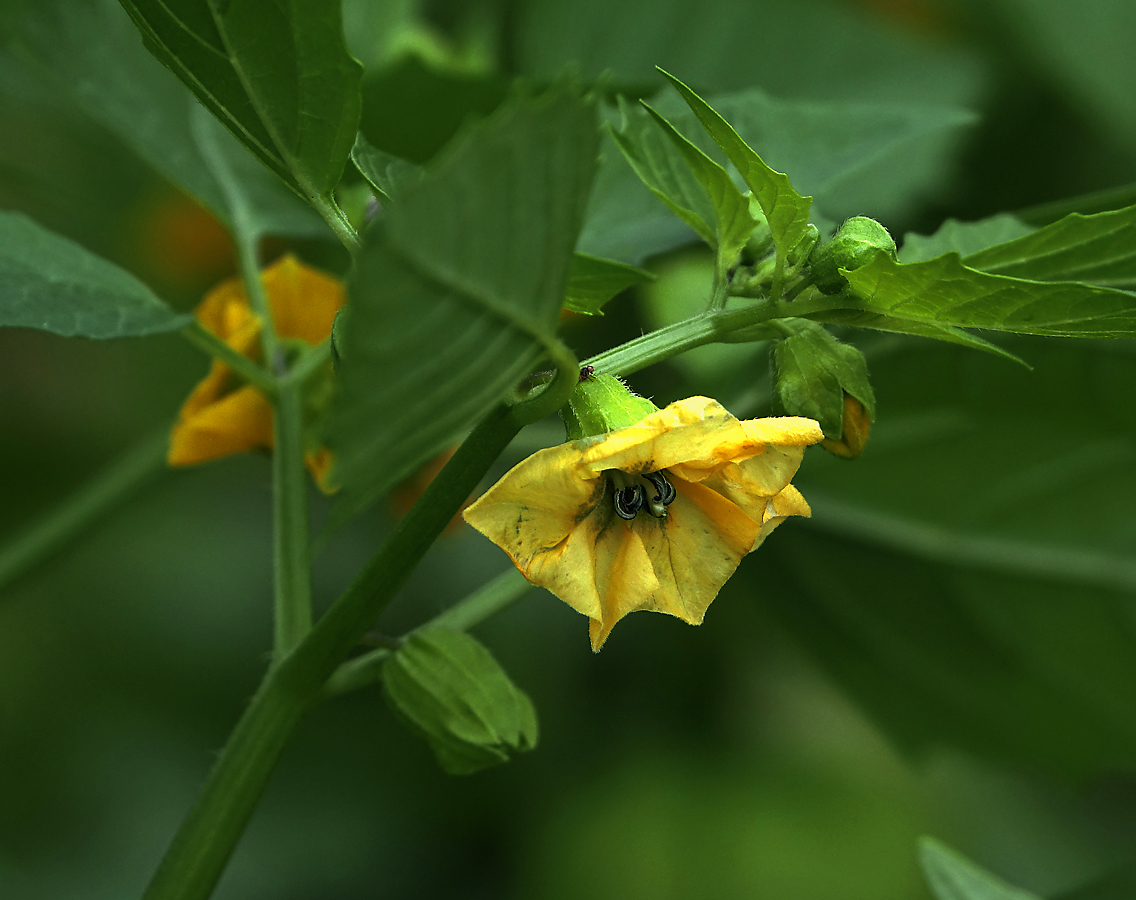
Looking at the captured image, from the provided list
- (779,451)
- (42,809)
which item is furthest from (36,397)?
(779,451)

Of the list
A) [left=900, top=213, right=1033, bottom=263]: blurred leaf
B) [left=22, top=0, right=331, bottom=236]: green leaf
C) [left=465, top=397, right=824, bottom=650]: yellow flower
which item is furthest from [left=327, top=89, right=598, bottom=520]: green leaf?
[left=22, top=0, right=331, bottom=236]: green leaf

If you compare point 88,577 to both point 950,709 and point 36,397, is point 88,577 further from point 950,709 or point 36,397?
point 950,709

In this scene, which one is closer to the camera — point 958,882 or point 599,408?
point 599,408

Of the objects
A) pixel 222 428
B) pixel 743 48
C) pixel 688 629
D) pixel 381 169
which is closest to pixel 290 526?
pixel 222 428

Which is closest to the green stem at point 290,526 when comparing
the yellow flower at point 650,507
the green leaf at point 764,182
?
the yellow flower at point 650,507

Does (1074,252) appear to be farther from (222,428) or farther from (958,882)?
(222,428)
